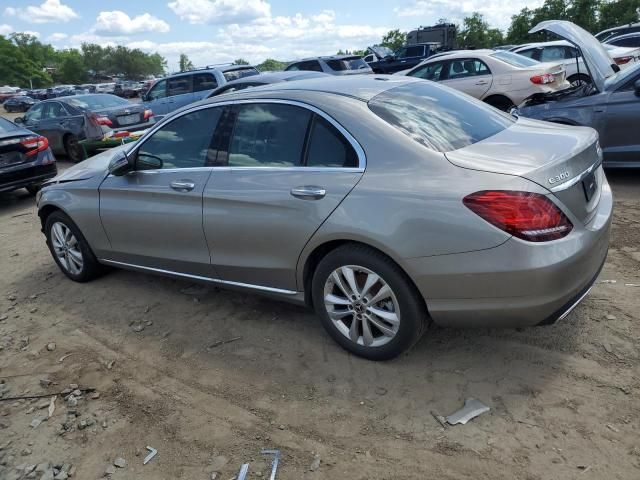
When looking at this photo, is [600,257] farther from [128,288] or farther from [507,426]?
[128,288]

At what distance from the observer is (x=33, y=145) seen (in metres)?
8.62

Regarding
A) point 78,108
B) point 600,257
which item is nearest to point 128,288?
point 600,257

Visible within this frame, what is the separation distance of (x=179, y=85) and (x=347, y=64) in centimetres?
514

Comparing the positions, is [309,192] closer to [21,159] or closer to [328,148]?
[328,148]

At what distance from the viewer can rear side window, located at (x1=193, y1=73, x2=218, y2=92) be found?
1280 cm

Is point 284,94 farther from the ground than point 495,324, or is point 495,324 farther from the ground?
point 284,94

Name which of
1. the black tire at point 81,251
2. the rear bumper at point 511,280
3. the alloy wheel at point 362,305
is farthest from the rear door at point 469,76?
the alloy wheel at point 362,305

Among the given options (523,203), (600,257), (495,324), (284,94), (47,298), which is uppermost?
(284,94)

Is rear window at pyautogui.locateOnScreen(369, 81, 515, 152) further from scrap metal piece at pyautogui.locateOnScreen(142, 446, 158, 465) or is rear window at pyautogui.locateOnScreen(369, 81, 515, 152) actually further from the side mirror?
scrap metal piece at pyautogui.locateOnScreen(142, 446, 158, 465)

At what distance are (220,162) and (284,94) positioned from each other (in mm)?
653

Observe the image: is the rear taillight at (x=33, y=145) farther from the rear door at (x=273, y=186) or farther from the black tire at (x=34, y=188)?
→ the rear door at (x=273, y=186)

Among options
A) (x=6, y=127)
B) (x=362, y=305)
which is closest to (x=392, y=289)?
(x=362, y=305)

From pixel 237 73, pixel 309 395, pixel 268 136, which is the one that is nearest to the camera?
pixel 309 395

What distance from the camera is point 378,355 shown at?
10.7ft
